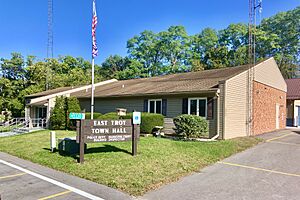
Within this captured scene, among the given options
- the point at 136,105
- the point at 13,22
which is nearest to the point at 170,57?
the point at 13,22

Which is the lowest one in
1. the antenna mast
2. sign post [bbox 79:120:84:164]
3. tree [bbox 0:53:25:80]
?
sign post [bbox 79:120:84:164]

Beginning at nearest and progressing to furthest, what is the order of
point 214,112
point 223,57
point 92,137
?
point 92,137, point 214,112, point 223,57

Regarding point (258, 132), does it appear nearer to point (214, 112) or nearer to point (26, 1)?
point (214, 112)

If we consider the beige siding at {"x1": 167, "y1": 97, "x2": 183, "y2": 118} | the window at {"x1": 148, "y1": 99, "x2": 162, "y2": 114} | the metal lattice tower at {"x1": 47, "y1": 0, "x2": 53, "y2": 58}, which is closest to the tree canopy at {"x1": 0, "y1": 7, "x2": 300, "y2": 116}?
the metal lattice tower at {"x1": 47, "y1": 0, "x2": 53, "y2": 58}

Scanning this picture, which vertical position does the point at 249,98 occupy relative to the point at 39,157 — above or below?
above

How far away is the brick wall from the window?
21.3 feet

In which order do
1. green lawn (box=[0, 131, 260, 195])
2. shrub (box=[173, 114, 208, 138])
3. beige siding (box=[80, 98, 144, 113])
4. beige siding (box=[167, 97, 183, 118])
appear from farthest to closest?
beige siding (box=[80, 98, 144, 113]) < beige siding (box=[167, 97, 183, 118]) < shrub (box=[173, 114, 208, 138]) < green lawn (box=[0, 131, 260, 195])

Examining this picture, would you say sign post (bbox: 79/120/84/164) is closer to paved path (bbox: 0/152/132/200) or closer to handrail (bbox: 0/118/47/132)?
paved path (bbox: 0/152/132/200)

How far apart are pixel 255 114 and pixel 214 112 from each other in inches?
182

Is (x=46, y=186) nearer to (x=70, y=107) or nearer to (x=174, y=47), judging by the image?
(x=70, y=107)

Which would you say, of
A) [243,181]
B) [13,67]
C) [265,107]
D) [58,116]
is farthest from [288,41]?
[13,67]

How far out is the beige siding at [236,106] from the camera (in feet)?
44.0

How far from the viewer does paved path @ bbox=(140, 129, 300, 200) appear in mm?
5398

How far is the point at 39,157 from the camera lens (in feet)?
29.8
